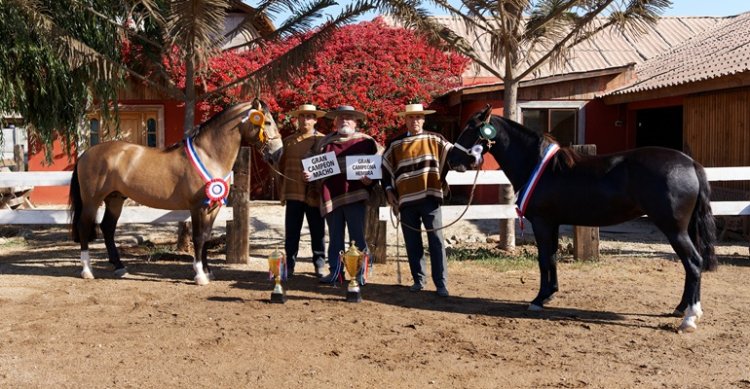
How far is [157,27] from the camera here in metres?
9.64

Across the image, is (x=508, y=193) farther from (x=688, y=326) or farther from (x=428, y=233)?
(x=688, y=326)

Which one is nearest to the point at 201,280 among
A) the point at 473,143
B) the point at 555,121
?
the point at 473,143

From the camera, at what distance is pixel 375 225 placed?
8.09 m

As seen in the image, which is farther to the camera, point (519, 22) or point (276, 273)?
point (519, 22)

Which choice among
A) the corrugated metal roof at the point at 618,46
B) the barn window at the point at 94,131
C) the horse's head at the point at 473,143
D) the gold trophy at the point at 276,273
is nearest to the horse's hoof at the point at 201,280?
the gold trophy at the point at 276,273

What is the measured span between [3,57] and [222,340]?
255 inches

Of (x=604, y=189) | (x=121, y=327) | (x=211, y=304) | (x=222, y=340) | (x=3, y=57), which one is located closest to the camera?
(x=222, y=340)

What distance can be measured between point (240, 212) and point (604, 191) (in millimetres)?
4299

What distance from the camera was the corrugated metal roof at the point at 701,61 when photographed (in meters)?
11.6

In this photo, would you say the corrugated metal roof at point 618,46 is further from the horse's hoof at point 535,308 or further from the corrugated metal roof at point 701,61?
the horse's hoof at point 535,308

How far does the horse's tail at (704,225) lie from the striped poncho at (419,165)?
2.16m

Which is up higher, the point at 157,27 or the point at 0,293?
the point at 157,27

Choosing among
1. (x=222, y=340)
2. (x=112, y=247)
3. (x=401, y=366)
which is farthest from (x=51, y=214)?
(x=401, y=366)

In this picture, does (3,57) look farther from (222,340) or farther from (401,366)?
(401,366)
